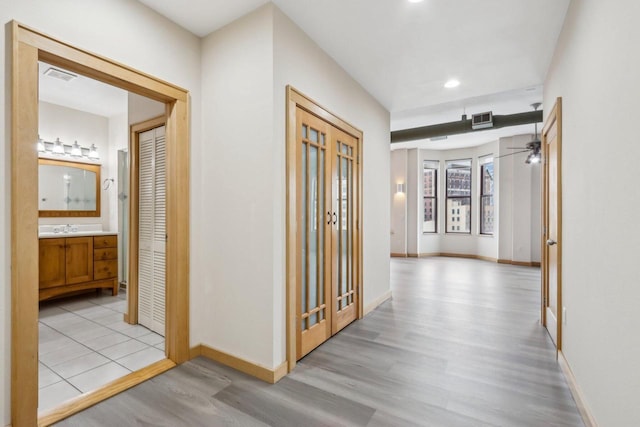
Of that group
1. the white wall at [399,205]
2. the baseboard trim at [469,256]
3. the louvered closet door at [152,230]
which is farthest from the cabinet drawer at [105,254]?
the baseboard trim at [469,256]

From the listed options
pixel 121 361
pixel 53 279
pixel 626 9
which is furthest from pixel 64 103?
pixel 626 9

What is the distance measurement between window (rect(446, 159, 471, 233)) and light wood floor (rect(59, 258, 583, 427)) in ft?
18.5

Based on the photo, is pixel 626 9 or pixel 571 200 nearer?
pixel 626 9

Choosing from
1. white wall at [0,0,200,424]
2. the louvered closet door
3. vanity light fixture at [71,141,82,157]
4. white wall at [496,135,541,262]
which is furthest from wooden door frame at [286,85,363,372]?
white wall at [496,135,541,262]

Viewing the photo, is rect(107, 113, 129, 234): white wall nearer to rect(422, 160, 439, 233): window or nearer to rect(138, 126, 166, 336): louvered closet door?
rect(138, 126, 166, 336): louvered closet door

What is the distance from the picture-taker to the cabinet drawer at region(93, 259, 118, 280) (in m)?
4.44

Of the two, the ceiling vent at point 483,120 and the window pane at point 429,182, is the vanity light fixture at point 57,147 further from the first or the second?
the window pane at point 429,182

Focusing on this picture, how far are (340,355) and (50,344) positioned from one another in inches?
105

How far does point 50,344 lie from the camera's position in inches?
113

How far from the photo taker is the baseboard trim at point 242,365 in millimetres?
2254

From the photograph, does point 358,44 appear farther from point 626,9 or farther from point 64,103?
point 64,103

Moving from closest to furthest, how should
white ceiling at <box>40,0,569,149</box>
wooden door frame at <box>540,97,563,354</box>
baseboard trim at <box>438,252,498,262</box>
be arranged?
white ceiling at <box>40,0,569,149</box> < wooden door frame at <box>540,97,563,354</box> < baseboard trim at <box>438,252,498,262</box>

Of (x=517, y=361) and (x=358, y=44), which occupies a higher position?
(x=358, y=44)

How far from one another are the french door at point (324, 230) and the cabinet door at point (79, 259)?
11.5 ft
